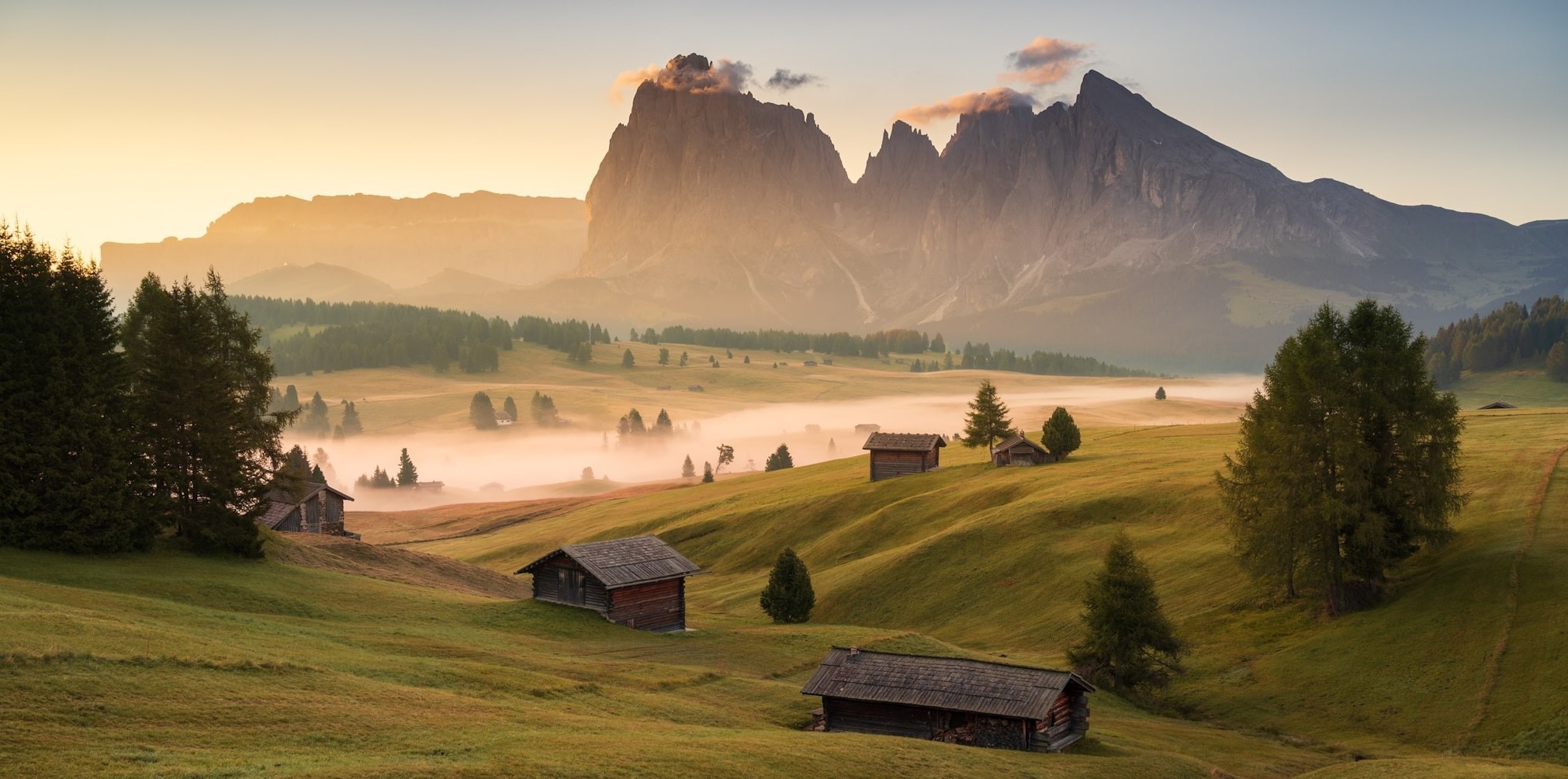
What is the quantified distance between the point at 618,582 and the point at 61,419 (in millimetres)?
27665

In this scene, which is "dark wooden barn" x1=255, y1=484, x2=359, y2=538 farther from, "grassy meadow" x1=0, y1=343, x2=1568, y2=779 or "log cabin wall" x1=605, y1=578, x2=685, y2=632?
"log cabin wall" x1=605, y1=578, x2=685, y2=632

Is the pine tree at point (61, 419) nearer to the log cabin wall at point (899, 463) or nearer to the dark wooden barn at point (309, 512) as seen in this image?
the dark wooden barn at point (309, 512)

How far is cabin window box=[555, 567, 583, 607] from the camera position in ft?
206

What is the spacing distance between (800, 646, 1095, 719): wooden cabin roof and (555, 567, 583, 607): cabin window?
21067 mm

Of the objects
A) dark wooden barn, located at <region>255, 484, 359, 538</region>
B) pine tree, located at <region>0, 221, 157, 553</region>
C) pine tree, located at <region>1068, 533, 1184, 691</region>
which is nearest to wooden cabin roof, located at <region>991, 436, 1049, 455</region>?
pine tree, located at <region>1068, 533, 1184, 691</region>

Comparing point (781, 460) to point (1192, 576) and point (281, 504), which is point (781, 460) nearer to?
point (281, 504)

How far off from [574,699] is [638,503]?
91481 millimetres

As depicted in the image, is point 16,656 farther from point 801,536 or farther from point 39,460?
point 801,536

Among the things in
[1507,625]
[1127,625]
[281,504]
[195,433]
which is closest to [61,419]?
[195,433]

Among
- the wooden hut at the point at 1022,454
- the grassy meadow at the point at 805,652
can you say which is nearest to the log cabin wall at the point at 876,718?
the grassy meadow at the point at 805,652

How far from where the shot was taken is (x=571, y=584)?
63.0m

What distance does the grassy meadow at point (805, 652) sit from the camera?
2923 centimetres

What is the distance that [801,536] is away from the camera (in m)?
95.2

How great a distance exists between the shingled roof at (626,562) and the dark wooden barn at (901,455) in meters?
48.2
